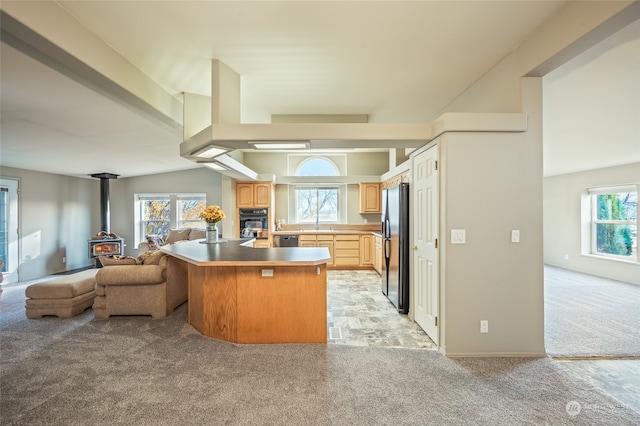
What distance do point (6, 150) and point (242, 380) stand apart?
5.40 metres

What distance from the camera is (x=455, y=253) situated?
2.59 m

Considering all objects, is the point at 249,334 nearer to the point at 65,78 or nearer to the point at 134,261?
the point at 134,261

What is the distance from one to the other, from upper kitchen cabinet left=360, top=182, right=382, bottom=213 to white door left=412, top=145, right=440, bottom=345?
11.1 ft

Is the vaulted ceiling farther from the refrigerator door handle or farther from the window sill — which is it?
the window sill

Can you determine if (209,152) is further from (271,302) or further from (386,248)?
(386,248)

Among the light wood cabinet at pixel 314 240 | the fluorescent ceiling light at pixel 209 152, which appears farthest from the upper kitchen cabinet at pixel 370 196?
the fluorescent ceiling light at pixel 209 152

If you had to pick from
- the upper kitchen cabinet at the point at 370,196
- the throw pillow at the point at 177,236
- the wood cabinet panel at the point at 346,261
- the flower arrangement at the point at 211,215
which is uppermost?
the upper kitchen cabinet at the point at 370,196

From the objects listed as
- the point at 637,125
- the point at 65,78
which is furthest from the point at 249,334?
the point at 637,125

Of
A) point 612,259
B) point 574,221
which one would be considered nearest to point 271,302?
point 612,259

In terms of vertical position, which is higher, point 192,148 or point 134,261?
point 192,148

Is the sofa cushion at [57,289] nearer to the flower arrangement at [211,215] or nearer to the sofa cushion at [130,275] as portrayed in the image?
the sofa cushion at [130,275]

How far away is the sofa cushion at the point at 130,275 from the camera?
3406 mm

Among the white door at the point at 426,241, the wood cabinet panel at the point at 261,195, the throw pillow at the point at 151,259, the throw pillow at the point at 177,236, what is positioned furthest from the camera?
the wood cabinet panel at the point at 261,195

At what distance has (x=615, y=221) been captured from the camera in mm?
5602
